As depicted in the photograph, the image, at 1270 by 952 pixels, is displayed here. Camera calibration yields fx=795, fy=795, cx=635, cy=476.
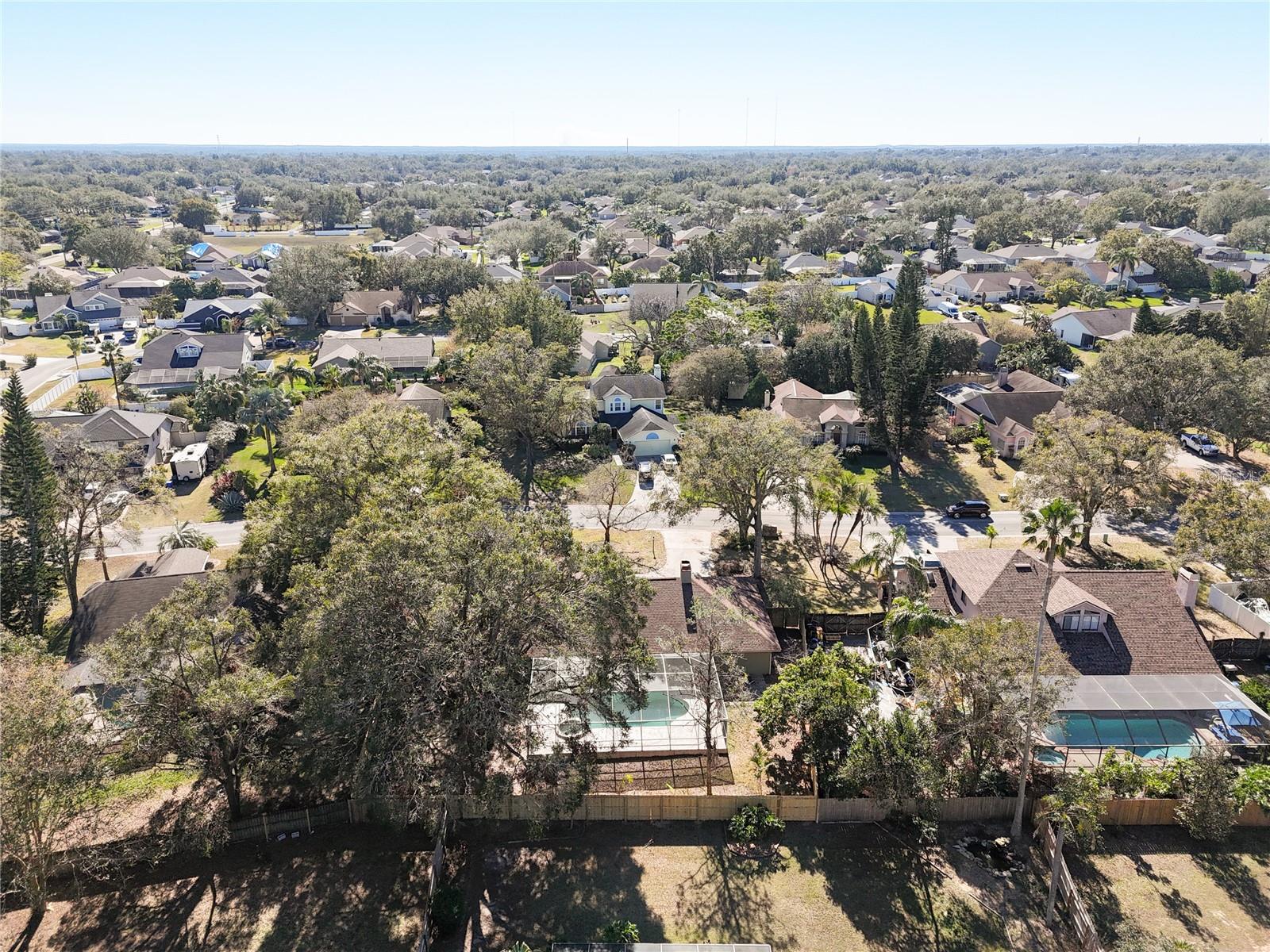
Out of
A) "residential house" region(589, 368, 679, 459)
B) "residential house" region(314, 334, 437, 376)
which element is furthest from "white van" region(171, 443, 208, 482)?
"residential house" region(589, 368, 679, 459)

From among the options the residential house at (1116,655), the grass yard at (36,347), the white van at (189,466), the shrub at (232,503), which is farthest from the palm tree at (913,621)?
the grass yard at (36,347)

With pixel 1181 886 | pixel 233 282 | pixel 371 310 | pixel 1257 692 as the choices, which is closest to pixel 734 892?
pixel 1181 886

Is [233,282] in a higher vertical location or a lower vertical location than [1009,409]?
higher

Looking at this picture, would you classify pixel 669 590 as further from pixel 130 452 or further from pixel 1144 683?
pixel 130 452

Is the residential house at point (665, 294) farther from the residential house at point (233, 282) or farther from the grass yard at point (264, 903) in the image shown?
the grass yard at point (264, 903)

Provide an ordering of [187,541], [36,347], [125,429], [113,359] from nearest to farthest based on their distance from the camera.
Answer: [187,541]
[125,429]
[113,359]
[36,347]

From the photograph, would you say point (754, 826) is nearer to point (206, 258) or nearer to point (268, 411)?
point (268, 411)

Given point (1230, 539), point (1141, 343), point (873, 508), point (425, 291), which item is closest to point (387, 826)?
point (873, 508)
